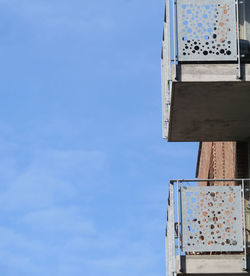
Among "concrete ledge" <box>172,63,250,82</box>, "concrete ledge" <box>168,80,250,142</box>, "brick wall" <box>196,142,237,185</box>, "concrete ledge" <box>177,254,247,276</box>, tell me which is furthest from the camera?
"brick wall" <box>196,142,237,185</box>

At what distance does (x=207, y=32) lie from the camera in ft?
36.1

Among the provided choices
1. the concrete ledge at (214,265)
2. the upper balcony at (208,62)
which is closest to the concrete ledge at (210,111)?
the upper balcony at (208,62)

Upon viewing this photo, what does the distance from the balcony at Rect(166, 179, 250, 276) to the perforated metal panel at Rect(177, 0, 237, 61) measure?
165 centimetres

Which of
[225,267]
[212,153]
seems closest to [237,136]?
[225,267]

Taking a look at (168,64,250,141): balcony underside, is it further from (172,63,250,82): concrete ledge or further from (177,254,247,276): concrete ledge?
(177,254,247,276): concrete ledge

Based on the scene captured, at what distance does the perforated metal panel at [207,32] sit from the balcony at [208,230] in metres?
1.65

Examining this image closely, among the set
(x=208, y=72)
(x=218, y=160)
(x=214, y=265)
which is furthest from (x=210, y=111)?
(x=218, y=160)

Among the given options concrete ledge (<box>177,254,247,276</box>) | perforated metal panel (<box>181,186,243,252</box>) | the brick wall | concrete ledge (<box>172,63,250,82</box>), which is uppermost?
the brick wall

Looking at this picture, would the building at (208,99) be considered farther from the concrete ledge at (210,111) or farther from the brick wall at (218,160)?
the brick wall at (218,160)

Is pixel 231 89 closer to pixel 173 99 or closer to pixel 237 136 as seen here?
pixel 173 99

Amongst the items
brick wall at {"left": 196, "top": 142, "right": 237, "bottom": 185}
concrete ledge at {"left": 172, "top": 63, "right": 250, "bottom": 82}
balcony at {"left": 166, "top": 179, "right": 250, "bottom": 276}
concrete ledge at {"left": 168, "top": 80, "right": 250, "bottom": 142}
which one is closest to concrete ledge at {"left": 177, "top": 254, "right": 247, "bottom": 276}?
balcony at {"left": 166, "top": 179, "right": 250, "bottom": 276}

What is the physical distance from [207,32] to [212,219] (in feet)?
7.98

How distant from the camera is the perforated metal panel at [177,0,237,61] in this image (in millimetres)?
10914

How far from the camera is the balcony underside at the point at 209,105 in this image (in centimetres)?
1071
